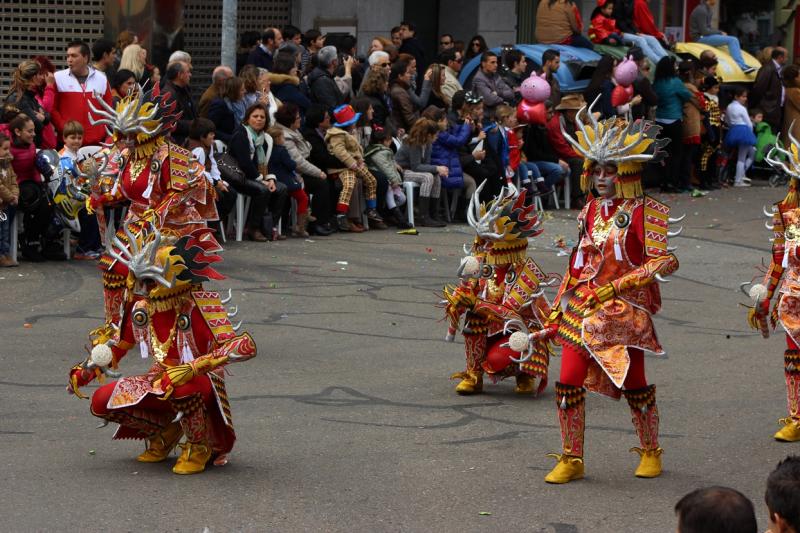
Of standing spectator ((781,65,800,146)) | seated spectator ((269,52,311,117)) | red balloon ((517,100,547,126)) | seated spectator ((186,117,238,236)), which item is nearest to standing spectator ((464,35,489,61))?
red balloon ((517,100,547,126))

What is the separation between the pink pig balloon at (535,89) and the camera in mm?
18375

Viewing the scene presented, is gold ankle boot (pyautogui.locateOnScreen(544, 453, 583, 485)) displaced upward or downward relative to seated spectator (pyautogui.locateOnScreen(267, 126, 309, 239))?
downward

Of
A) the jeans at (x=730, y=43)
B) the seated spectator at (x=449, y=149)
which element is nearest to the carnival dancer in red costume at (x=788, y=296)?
the seated spectator at (x=449, y=149)

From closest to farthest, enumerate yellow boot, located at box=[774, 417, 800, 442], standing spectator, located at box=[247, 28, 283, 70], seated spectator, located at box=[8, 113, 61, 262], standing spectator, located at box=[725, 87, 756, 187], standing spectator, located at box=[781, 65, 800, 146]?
yellow boot, located at box=[774, 417, 800, 442] → seated spectator, located at box=[8, 113, 61, 262] → standing spectator, located at box=[247, 28, 283, 70] → standing spectator, located at box=[725, 87, 756, 187] → standing spectator, located at box=[781, 65, 800, 146]

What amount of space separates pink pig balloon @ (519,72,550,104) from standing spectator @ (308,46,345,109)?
8.39 feet

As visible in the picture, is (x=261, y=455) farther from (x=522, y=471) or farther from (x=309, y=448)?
(x=522, y=471)

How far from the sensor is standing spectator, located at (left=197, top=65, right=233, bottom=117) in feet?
51.3

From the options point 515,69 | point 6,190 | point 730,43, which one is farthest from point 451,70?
point 6,190

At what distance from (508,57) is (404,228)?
368cm

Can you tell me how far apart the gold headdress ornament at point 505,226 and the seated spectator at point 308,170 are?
21.0ft

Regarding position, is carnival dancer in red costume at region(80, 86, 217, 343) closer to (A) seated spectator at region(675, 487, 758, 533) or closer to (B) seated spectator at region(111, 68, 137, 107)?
(B) seated spectator at region(111, 68, 137, 107)

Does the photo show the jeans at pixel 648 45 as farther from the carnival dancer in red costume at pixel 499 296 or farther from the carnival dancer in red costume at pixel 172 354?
the carnival dancer in red costume at pixel 172 354

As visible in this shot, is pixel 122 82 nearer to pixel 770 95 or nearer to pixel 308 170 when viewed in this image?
pixel 308 170

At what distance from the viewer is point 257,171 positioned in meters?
15.4
